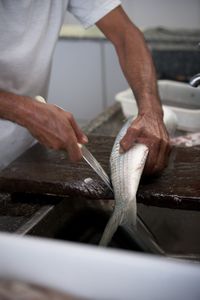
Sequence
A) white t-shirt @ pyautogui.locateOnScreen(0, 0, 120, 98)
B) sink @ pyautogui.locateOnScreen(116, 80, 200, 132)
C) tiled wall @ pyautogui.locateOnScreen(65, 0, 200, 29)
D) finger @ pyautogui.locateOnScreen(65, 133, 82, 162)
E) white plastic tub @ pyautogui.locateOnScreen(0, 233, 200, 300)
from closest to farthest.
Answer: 1. white plastic tub @ pyautogui.locateOnScreen(0, 233, 200, 300)
2. finger @ pyautogui.locateOnScreen(65, 133, 82, 162)
3. white t-shirt @ pyautogui.locateOnScreen(0, 0, 120, 98)
4. sink @ pyautogui.locateOnScreen(116, 80, 200, 132)
5. tiled wall @ pyautogui.locateOnScreen(65, 0, 200, 29)

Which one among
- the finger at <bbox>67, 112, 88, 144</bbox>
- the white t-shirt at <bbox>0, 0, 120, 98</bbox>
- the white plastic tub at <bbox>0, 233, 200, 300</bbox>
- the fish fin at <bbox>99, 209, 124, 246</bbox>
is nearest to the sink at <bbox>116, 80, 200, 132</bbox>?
the white t-shirt at <bbox>0, 0, 120, 98</bbox>

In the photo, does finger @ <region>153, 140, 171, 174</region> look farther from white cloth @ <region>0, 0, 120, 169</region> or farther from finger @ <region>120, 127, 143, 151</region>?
white cloth @ <region>0, 0, 120, 169</region>

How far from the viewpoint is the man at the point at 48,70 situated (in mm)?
1035

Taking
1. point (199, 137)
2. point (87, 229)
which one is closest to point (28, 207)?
point (87, 229)

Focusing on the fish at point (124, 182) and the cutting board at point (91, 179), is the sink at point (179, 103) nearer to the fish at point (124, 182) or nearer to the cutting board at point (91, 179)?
the cutting board at point (91, 179)

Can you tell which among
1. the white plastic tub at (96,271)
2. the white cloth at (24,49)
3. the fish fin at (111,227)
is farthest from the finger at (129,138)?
the white plastic tub at (96,271)

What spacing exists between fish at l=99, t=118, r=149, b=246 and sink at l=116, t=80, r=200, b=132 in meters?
0.53

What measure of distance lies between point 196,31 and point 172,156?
202 centimetres

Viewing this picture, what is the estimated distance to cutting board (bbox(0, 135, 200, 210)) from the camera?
1.01 m

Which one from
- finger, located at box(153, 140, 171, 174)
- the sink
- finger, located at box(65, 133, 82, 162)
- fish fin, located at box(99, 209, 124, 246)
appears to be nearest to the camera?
fish fin, located at box(99, 209, 124, 246)

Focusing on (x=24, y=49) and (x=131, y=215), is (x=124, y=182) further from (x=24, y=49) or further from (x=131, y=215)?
(x=24, y=49)

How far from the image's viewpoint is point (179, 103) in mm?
1920

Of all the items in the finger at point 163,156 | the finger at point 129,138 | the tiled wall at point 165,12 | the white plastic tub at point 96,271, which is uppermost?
the white plastic tub at point 96,271

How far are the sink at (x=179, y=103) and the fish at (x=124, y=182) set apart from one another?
20.8 inches
